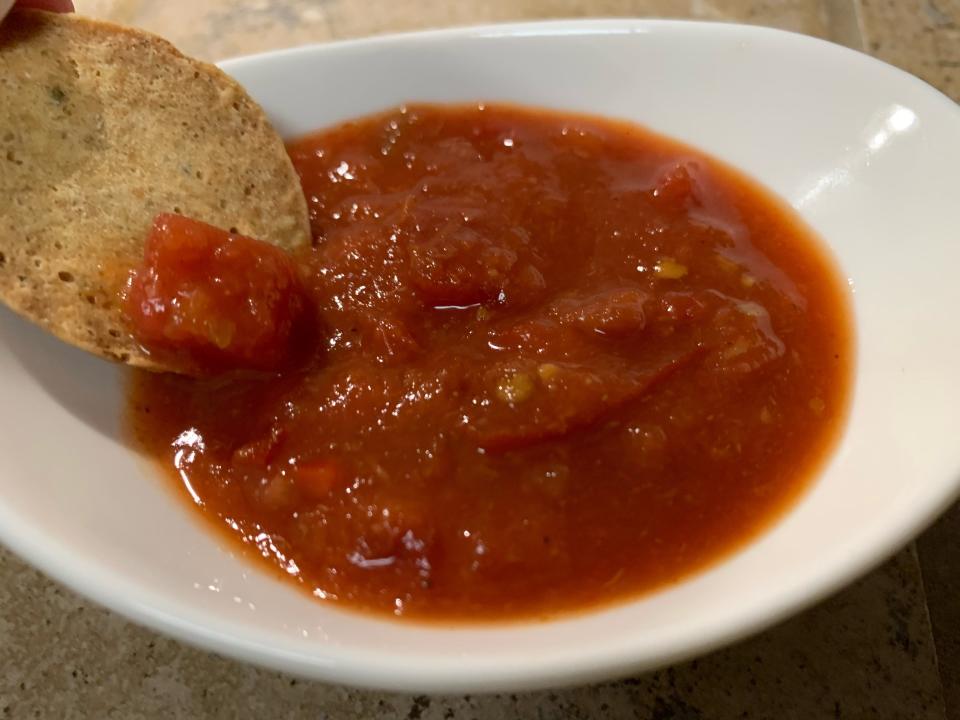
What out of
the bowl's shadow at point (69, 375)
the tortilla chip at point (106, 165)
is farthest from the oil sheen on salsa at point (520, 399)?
the tortilla chip at point (106, 165)

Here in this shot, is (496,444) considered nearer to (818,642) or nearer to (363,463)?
(363,463)

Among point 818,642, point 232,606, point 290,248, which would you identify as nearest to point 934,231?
point 818,642

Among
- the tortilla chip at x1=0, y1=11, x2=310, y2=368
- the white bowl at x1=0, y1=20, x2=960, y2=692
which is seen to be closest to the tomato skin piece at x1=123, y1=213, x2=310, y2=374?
the tortilla chip at x1=0, y1=11, x2=310, y2=368

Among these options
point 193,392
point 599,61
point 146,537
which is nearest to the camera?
point 146,537

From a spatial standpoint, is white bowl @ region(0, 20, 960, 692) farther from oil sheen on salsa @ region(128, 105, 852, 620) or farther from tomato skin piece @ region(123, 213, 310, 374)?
tomato skin piece @ region(123, 213, 310, 374)

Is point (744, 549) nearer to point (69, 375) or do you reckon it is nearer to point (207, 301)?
point (207, 301)

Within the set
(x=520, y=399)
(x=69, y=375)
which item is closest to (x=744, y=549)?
(x=520, y=399)
